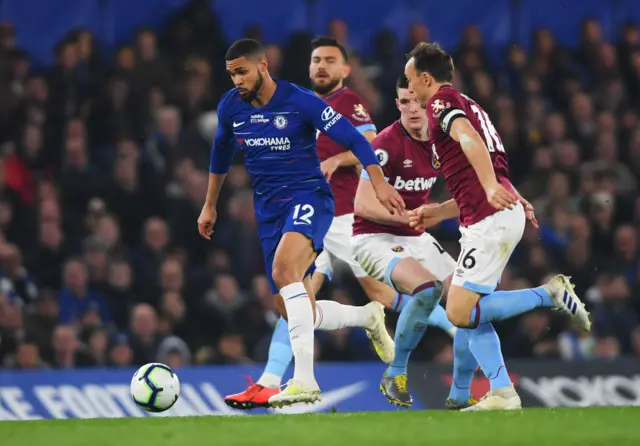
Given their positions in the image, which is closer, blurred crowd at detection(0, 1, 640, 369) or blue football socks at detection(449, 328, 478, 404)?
blue football socks at detection(449, 328, 478, 404)

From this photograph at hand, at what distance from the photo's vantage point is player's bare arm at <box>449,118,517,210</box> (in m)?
6.56

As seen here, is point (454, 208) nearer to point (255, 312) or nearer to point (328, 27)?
point (255, 312)

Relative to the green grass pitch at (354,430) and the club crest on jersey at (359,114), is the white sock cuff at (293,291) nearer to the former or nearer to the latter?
the green grass pitch at (354,430)

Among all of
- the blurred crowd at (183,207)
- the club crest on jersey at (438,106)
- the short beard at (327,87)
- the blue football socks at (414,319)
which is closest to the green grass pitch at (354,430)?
the blue football socks at (414,319)

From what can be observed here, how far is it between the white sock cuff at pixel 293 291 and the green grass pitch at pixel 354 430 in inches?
27.3

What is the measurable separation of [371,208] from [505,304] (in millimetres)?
1205

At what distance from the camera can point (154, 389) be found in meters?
7.18

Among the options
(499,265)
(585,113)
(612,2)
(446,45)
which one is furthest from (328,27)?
(499,265)

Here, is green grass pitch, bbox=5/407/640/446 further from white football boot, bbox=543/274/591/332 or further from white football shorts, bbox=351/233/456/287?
white football shorts, bbox=351/233/456/287

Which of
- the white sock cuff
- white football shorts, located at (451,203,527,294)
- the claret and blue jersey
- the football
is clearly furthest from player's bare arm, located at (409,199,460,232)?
the football

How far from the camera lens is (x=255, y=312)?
1124cm

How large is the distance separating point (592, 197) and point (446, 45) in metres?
2.78

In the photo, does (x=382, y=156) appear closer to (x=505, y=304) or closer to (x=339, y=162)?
(x=339, y=162)

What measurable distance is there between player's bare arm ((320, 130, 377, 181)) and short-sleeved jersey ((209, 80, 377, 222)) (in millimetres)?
A: 797
